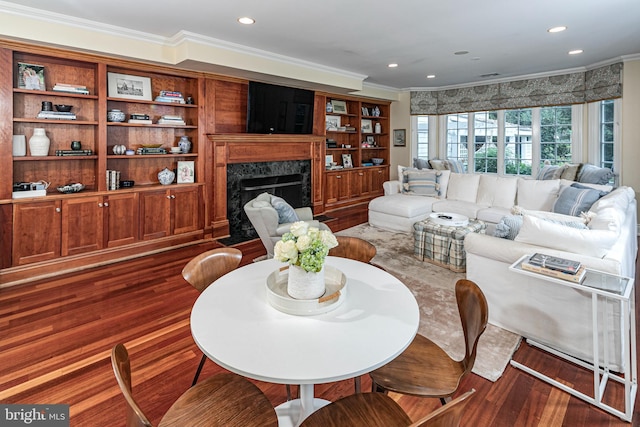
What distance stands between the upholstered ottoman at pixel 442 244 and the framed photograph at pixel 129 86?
12.6ft

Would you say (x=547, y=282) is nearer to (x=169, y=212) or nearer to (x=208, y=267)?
(x=208, y=267)

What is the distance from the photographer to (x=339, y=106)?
7488mm

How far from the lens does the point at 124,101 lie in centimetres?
432

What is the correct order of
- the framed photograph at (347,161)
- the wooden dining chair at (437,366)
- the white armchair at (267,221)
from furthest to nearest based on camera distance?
the framed photograph at (347,161) < the white armchair at (267,221) < the wooden dining chair at (437,366)

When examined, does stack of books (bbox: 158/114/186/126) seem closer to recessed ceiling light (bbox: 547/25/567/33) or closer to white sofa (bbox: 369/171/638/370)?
white sofa (bbox: 369/171/638/370)

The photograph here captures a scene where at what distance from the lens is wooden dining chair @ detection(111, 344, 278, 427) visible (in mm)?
1208

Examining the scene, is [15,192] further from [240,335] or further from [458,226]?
[458,226]

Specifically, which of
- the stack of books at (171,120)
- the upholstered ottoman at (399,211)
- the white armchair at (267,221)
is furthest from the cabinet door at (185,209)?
the upholstered ottoman at (399,211)

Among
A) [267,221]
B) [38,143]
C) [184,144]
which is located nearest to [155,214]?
[184,144]

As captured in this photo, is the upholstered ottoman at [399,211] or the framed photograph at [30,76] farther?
the upholstered ottoman at [399,211]

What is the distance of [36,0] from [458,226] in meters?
4.75

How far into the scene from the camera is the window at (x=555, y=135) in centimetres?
632

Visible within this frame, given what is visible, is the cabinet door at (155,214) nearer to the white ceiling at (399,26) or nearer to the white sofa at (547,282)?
the white ceiling at (399,26)

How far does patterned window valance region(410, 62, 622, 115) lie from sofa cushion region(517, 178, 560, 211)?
202 cm
